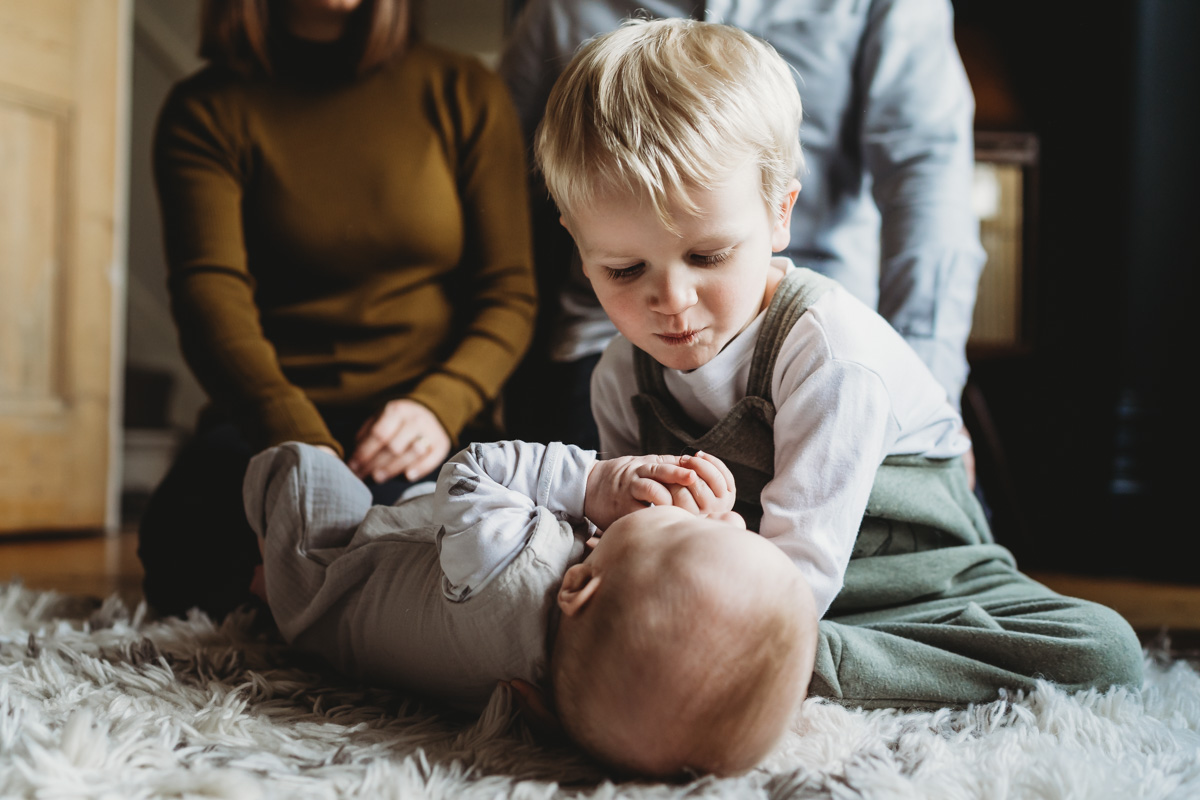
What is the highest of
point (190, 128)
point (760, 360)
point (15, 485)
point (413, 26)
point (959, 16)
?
point (959, 16)

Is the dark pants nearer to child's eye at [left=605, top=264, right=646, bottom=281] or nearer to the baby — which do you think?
the baby

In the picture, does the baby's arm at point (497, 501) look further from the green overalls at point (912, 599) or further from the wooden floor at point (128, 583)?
the wooden floor at point (128, 583)

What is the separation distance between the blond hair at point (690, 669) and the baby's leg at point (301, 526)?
0.30m

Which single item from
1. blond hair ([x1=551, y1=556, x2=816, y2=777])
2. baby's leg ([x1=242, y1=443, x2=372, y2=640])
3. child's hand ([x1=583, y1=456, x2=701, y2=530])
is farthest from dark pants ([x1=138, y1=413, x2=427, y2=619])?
blond hair ([x1=551, y1=556, x2=816, y2=777])

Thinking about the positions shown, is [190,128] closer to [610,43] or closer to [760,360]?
[610,43]

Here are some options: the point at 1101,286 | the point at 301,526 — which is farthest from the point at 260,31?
the point at 1101,286

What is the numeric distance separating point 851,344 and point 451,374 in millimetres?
479

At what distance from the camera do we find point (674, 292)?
60 cm

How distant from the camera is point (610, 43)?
2.05 ft

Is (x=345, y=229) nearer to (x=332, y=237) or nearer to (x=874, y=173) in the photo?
(x=332, y=237)

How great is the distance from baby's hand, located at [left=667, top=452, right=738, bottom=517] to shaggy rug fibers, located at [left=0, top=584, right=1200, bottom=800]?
0.47ft

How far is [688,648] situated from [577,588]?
0.08 metres

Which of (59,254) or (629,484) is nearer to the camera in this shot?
(629,484)

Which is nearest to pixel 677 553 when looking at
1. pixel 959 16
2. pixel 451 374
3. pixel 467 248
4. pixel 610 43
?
pixel 610 43
